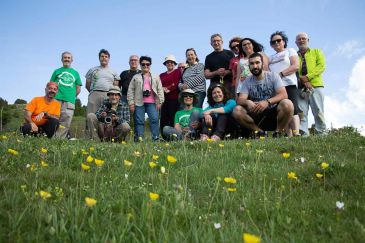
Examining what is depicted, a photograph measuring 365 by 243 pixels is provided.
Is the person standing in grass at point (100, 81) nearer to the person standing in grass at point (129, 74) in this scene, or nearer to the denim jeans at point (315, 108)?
the person standing in grass at point (129, 74)

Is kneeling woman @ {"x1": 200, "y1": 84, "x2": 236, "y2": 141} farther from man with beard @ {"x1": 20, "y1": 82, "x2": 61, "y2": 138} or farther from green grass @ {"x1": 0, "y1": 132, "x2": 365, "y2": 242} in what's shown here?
man with beard @ {"x1": 20, "y1": 82, "x2": 61, "y2": 138}

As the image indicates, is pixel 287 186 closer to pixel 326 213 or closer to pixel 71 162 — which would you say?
pixel 326 213

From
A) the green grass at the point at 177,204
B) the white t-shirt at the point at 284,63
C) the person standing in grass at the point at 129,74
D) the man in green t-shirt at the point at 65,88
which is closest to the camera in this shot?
the green grass at the point at 177,204

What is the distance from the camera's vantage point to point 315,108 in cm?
797

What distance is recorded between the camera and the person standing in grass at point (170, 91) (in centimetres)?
A: 921

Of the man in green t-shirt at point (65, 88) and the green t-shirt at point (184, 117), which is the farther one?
the man in green t-shirt at point (65, 88)

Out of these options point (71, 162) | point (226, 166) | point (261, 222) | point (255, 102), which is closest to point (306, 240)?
point (261, 222)

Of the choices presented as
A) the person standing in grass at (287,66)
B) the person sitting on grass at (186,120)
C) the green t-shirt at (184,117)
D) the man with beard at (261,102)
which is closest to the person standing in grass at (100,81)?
the person sitting on grass at (186,120)

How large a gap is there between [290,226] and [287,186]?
982 mm

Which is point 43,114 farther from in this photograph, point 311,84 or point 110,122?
point 311,84

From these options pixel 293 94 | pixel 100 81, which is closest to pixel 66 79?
pixel 100 81

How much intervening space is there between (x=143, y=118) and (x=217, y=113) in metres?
2.16

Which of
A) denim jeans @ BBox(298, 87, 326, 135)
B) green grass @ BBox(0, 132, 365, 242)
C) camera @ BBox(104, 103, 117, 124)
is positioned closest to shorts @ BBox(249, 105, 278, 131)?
denim jeans @ BBox(298, 87, 326, 135)

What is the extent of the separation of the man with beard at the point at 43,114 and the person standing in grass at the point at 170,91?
281cm
